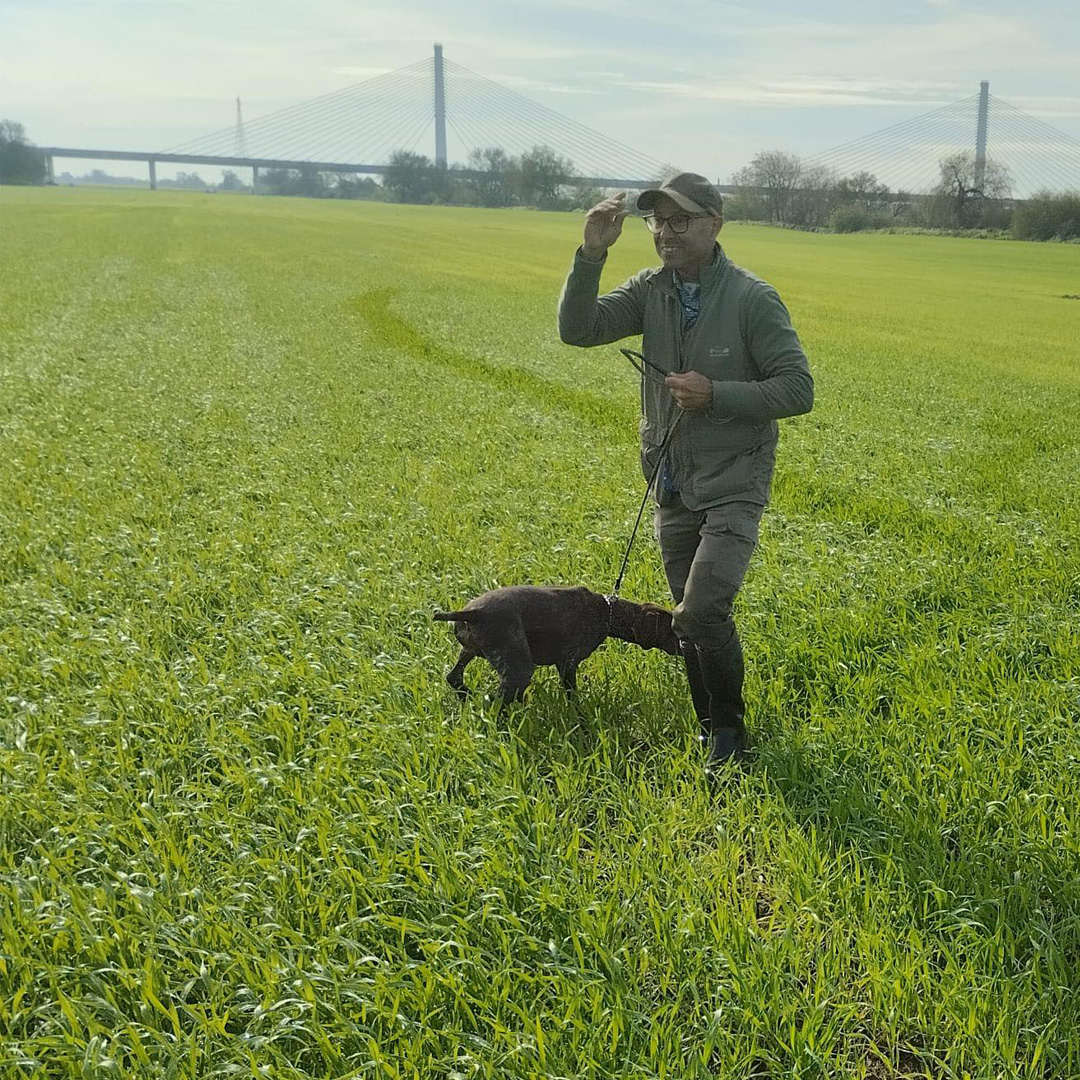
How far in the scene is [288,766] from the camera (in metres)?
3.87

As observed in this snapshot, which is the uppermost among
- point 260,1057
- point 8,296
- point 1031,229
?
point 1031,229

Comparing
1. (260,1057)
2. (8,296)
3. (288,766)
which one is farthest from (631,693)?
(8,296)

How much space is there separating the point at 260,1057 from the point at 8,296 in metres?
27.5

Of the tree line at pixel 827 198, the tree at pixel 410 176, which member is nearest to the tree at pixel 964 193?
the tree line at pixel 827 198

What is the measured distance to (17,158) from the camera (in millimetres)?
135750

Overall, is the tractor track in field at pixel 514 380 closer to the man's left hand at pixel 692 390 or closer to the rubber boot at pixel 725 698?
the rubber boot at pixel 725 698

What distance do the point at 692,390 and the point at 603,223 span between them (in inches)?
31.0

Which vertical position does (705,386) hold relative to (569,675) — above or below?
above

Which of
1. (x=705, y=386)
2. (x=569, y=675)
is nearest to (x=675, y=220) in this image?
(x=705, y=386)

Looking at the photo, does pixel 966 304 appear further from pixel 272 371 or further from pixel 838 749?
pixel 838 749

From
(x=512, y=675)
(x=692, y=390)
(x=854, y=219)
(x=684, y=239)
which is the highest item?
(x=854, y=219)

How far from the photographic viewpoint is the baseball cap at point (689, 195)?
143 inches

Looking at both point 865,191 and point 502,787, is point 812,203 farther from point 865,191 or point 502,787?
point 502,787

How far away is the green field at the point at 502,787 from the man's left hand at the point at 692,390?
1.51 meters
